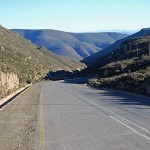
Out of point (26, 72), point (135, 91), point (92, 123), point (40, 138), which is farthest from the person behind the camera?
point (26, 72)

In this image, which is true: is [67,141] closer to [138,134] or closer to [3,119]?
[138,134]

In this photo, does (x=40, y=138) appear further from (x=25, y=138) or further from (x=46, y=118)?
(x=46, y=118)

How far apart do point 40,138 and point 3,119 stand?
19.4 ft

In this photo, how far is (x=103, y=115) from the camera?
59.1 feet

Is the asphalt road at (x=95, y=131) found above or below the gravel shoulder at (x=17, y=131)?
above

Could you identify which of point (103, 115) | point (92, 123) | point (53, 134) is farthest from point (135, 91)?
point (53, 134)

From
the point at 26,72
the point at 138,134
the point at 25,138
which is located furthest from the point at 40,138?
the point at 26,72

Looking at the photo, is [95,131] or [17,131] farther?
[17,131]

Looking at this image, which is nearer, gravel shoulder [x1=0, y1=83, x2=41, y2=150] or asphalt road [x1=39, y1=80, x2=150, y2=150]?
asphalt road [x1=39, y1=80, x2=150, y2=150]

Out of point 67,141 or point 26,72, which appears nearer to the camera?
point 67,141

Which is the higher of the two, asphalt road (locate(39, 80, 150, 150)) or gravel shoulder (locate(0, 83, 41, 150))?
asphalt road (locate(39, 80, 150, 150))

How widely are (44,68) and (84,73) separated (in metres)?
14.2

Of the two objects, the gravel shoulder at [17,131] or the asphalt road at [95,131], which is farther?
the gravel shoulder at [17,131]

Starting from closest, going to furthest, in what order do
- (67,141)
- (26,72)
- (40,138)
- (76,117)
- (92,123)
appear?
(67,141)
(40,138)
(92,123)
(76,117)
(26,72)
